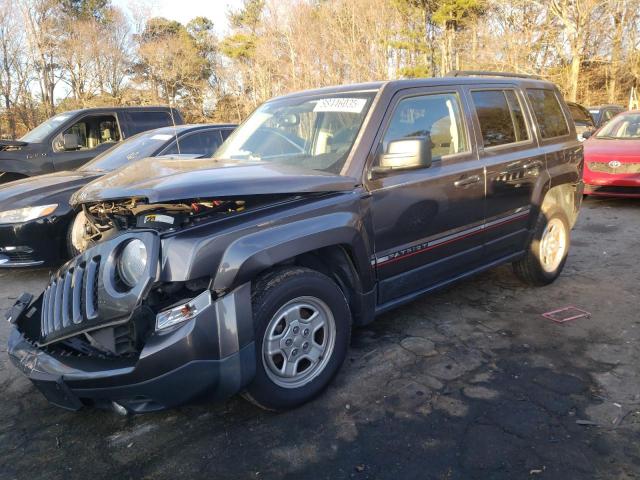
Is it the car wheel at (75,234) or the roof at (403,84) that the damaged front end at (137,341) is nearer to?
the roof at (403,84)

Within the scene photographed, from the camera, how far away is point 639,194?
8008 millimetres

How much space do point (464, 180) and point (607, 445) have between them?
1.93 m

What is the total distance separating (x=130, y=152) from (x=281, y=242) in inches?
171

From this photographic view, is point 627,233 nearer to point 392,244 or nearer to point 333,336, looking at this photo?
point 392,244

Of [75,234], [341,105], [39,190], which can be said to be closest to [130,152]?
[39,190]

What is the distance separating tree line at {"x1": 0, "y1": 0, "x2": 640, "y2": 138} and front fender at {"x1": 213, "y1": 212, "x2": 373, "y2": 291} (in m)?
20.6

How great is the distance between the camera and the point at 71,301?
2537mm

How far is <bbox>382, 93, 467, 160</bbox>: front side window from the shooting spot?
3.35 meters

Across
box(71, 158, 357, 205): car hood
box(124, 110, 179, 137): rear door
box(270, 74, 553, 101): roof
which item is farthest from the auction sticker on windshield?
box(124, 110, 179, 137): rear door

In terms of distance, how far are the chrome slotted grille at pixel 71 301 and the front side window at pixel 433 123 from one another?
1.92m

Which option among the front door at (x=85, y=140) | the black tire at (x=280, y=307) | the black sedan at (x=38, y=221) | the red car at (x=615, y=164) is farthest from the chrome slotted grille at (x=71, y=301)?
the red car at (x=615, y=164)

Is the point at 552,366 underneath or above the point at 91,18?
underneath

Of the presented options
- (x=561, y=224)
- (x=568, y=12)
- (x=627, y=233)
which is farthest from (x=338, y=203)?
(x=568, y=12)

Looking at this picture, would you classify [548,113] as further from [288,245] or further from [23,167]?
[23,167]
